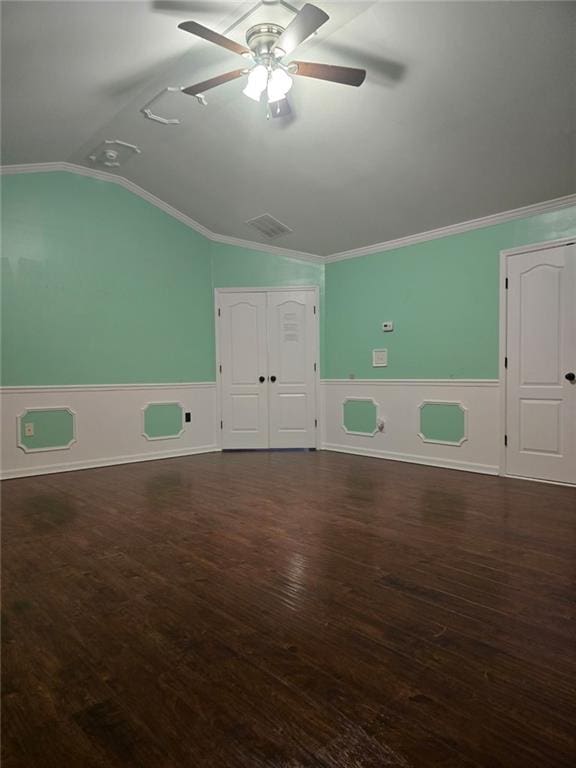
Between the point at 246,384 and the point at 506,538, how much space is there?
408cm

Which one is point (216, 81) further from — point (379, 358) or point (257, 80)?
point (379, 358)

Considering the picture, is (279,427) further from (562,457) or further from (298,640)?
(298,640)

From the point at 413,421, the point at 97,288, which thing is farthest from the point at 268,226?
the point at 413,421

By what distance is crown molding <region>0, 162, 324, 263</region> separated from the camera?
184 inches

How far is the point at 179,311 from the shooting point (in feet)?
19.4

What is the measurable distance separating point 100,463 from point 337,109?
4.22m

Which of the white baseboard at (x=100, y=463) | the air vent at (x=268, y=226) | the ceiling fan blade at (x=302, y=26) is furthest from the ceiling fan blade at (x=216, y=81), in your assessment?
the white baseboard at (x=100, y=463)

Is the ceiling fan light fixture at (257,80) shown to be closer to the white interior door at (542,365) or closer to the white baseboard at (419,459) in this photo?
the white interior door at (542,365)

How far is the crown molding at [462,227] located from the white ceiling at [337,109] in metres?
0.09

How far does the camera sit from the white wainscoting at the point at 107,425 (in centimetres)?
462

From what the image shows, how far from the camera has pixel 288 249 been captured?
623 centimetres

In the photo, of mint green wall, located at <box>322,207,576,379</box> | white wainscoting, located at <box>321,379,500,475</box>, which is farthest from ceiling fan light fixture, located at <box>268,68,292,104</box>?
white wainscoting, located at <box>321,379,500,475</box>

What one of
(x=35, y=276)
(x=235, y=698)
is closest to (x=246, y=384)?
(x=35, y=276)

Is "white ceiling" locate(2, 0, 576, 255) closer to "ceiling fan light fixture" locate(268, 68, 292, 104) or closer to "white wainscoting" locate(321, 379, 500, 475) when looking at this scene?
"ceiling fan light fixture" locate(268, 68, 292, 104)
